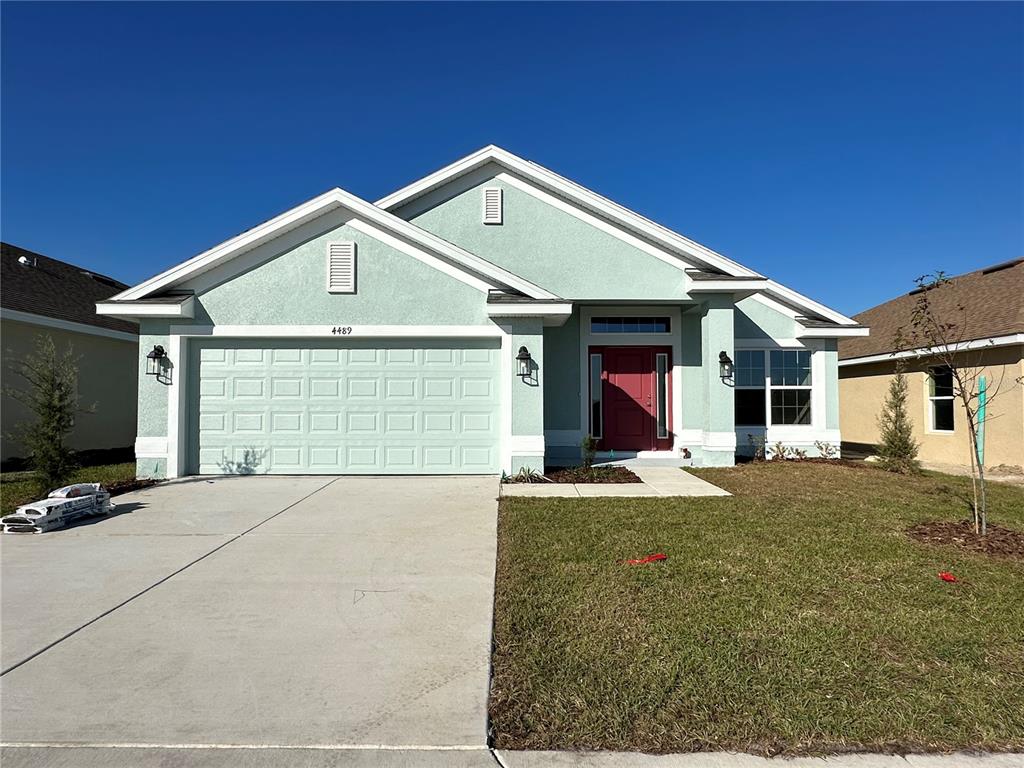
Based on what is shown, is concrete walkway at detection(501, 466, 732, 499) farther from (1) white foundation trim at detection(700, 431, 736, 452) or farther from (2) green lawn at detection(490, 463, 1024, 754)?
(2) green lawn at detection(490, 463, 1024, 754)

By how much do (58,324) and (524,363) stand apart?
12.0 meters

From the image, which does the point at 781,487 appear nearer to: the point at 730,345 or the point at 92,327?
the point at 730,345

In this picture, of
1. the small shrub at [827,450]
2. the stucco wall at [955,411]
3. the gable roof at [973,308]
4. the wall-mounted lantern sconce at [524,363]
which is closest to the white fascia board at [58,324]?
the wall-mounted lantern sconce at [524,363]

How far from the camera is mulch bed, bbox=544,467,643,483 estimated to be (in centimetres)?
975

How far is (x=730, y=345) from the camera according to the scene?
11.3 meters

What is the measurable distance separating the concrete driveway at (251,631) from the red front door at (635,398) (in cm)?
603

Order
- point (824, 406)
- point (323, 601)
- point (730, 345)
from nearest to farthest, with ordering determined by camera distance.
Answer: point (323, 601)
point (730, 345)
point (824, 406)

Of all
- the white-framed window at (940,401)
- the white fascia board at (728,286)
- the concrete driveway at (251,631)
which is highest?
the white fascia board at (728,286)

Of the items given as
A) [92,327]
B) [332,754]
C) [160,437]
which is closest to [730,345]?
[332,754]

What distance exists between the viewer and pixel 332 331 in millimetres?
10039

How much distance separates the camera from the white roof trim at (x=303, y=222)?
32.1ft

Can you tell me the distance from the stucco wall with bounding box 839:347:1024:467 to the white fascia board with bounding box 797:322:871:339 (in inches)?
121

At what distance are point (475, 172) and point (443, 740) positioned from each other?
11.5 meters

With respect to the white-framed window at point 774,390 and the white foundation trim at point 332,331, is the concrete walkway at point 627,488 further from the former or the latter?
the white-framed window at point 774,390
